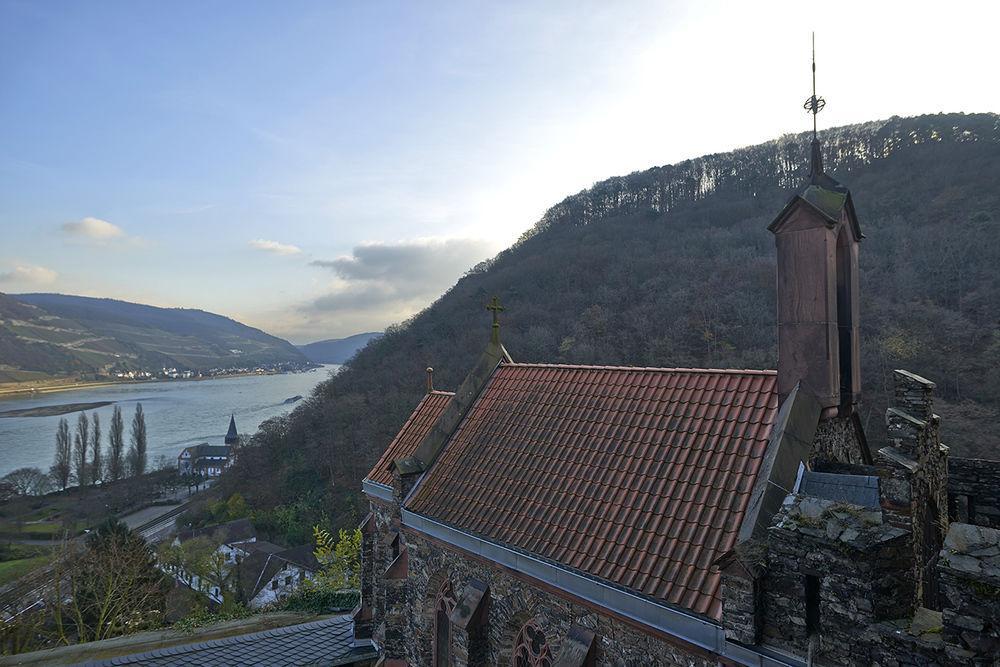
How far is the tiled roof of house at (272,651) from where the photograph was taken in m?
13.5

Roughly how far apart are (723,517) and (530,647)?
12.5ft

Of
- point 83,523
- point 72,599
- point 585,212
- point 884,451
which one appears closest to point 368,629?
point 884,451

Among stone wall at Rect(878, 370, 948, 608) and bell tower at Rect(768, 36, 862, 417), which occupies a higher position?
bell tower at Rect(768, 36, 862, 417)

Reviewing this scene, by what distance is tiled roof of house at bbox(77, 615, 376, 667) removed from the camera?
1350 centimetres

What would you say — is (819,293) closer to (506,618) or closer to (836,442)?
(836,442)

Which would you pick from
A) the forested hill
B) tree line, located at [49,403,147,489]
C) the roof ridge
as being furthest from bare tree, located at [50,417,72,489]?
the roof ridge

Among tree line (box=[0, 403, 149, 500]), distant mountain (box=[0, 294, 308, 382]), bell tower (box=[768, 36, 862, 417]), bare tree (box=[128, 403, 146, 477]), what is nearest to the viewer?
bell tower (box=[768, 36, 862, 417])

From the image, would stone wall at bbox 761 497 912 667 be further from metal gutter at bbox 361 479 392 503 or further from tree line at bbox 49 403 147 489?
tree line at bbox 49 403 147 489

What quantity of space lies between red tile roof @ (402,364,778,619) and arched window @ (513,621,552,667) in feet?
4.45

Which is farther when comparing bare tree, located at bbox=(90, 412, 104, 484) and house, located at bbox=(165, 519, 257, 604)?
bare tree, located at bbox=(90, 412, 104, 484)

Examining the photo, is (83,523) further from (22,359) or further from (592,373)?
(22,359)

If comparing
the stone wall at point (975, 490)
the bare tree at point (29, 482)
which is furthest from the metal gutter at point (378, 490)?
the bare tree at point (29, 482)

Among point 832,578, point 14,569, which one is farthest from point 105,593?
point 832,578

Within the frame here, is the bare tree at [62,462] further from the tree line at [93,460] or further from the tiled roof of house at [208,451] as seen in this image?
the tiled roof of house at [208,451]
